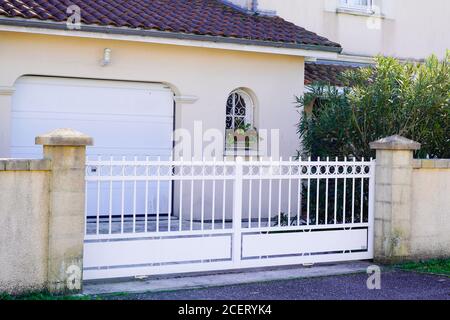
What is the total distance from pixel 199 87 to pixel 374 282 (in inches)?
222

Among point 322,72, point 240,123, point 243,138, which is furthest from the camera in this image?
point 322,72

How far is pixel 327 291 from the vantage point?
8.31 metres

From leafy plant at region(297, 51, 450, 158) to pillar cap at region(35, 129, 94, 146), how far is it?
4.56 m

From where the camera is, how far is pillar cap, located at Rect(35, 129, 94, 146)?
301 inches

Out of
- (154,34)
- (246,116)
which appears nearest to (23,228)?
(154,34)

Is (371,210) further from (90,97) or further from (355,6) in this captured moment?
(355,6)

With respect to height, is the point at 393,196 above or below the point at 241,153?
below

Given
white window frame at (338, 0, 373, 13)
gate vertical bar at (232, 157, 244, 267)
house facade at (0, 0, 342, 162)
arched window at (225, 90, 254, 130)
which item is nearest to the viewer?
gate vertical bar at (232, 157, 244, 267)

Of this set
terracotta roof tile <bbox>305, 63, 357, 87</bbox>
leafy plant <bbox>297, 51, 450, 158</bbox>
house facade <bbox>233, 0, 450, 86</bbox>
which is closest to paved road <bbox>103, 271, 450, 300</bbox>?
leafy plant <bbox>297, 51, 450, 158</bbox>

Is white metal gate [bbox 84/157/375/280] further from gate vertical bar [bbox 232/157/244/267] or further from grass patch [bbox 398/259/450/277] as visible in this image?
grass patch [bbox 398/259/450/277]

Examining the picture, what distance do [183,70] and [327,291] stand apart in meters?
5.93

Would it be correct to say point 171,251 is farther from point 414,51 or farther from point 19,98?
point 414,51

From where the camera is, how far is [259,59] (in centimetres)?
1378
